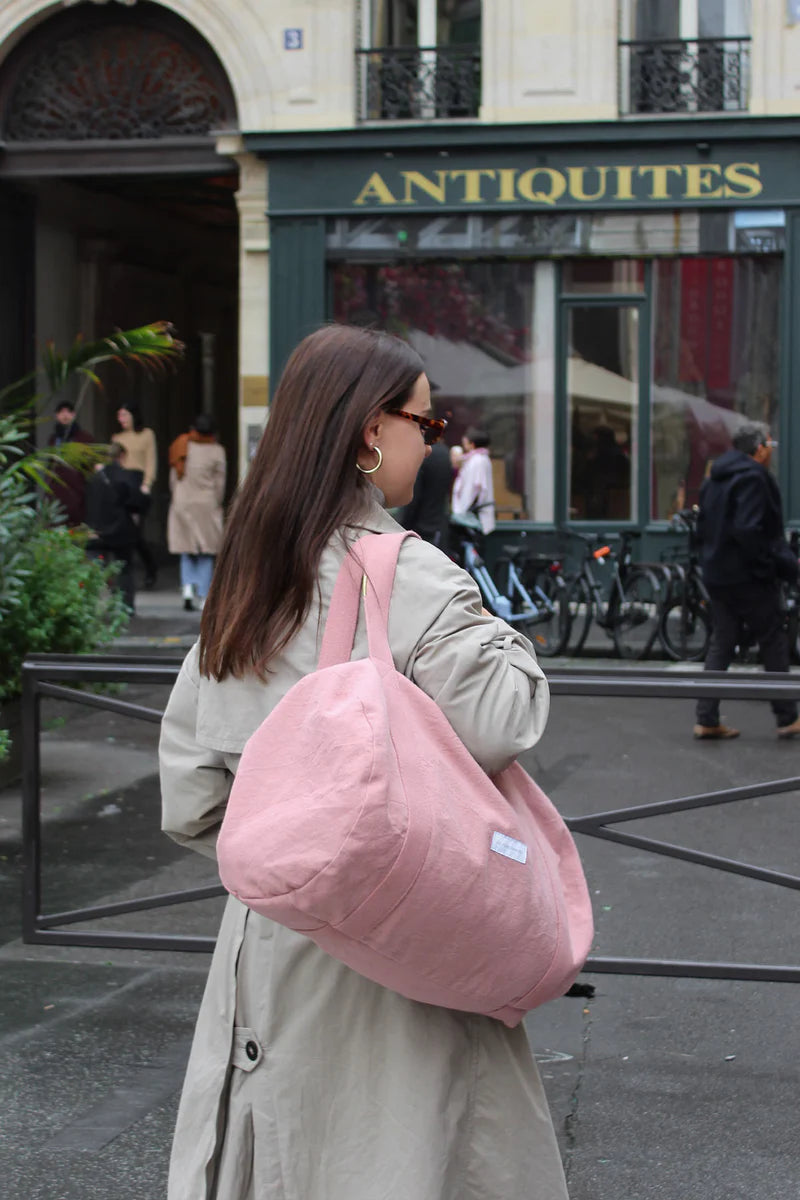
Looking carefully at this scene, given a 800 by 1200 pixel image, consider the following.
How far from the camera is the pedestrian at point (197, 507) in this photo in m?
15.0

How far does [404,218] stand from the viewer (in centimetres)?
1591

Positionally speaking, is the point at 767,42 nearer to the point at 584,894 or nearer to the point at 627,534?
the point at 627,534

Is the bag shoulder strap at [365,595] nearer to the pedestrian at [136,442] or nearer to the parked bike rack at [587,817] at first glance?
the parked bike rack at [587,817]

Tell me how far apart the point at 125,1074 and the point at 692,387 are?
12493mm

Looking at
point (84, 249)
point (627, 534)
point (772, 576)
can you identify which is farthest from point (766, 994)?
point (84, 249)

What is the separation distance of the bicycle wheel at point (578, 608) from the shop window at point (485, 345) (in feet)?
10.7

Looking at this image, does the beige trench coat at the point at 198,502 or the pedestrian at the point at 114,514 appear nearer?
the pedestrian at the point at 114,514

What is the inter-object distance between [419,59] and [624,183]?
2.49 m

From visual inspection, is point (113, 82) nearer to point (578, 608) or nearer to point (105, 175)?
point (105, 175)

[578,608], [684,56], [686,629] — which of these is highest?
[684,56]

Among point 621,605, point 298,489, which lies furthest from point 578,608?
point 298,489

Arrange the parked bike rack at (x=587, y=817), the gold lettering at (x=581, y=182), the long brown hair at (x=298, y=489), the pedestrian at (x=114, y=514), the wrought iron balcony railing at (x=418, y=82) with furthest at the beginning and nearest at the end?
the wrought iron balcony railing at (x=418, y=82) → the gold lettering at (x=581, y=182) → the pedestrian at (x=114, y=514) → the parked bike rack at (x=587, y=817) → the long brown hair at (x=298, y=489)

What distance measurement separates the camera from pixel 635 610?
1254cm

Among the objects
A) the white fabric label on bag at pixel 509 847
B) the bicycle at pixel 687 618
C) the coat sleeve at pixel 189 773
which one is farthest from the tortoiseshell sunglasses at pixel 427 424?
the bicycle at pixel 687 618
